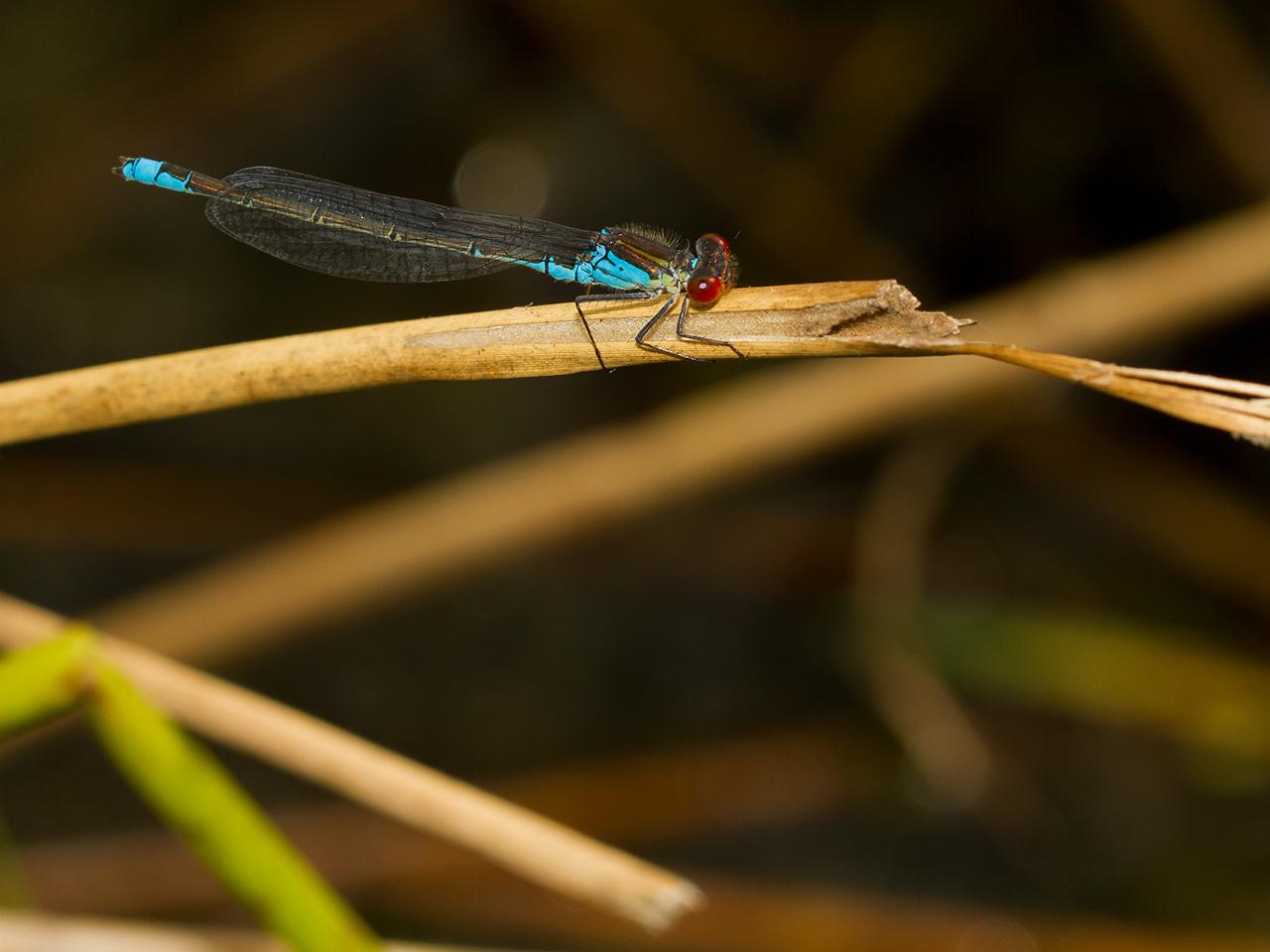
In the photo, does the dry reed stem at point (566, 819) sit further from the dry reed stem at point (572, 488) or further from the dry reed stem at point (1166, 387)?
the dry reed stem at point (1166, 387)

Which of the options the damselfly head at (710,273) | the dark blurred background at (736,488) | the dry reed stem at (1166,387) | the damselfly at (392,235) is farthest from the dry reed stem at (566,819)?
the dry reed stem at (1166,387)

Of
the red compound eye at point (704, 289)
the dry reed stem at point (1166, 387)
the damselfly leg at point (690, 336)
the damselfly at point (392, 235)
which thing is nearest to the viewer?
the dry reed stem at point (1166, 387)

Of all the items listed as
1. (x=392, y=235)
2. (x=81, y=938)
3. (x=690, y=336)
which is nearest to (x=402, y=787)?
(x=81, y=938)

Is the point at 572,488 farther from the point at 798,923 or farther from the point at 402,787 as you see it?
the point at 402,787

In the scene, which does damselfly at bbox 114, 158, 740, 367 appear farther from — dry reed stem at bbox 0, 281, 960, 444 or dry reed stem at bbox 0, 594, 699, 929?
dry reed stem at bbox 0, 594, 699, 929

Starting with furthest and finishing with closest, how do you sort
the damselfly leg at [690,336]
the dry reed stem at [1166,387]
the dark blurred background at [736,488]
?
1. the dark blurred background at [736,488]
2. the damselfly leg at [690,336]
3. the dry reed stem at [1166,387]

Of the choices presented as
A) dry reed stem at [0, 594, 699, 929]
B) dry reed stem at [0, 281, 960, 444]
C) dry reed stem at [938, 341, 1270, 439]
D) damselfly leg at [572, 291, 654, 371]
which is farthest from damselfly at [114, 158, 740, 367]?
dry reed stem at [938, 341, 1270, 439]
